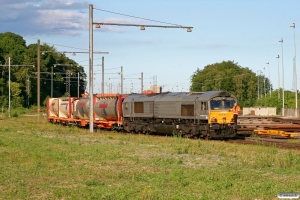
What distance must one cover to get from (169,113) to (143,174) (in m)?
20.2

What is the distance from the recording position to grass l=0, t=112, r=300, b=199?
13.1 metres

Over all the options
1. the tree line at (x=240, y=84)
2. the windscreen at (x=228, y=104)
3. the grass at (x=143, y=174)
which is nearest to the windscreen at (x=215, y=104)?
the windscreen at (x=228, y=104)

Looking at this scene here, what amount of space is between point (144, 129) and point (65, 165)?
69.8ft

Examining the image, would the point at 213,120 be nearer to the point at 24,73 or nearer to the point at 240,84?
the point at 240,84

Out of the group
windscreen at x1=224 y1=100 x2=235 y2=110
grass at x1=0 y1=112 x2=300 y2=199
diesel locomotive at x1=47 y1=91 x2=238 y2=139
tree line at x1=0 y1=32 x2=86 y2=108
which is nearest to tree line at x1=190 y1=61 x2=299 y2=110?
tree line at x1=0 y1=32 x2=86 y2=108

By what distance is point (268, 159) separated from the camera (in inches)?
751

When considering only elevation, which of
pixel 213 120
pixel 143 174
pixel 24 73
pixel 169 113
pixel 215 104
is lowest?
pixel 143 174

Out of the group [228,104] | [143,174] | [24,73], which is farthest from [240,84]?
[143,174]

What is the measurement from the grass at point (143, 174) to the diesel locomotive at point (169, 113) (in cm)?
845

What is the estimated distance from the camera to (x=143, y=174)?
16.1 meters

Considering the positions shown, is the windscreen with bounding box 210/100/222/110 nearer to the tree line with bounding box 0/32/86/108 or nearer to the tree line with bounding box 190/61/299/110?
the tree line with bounding box 190/61/299/110

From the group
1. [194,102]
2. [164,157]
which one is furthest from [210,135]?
[164,157]

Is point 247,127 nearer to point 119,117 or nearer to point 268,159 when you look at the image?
point 119,117

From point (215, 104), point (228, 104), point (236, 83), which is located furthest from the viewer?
point (236, 83)
